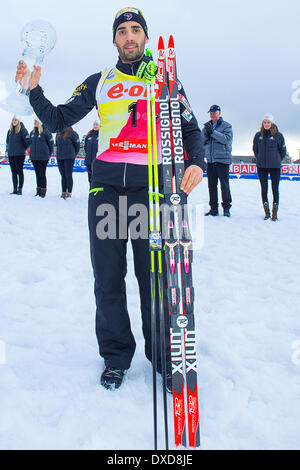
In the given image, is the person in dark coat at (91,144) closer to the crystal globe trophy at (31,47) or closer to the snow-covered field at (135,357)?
the snow-covered field at (135,357)

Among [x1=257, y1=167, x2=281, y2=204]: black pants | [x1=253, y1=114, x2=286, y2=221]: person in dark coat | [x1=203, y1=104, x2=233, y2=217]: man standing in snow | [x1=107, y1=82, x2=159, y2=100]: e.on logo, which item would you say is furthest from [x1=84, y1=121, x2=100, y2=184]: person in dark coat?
[x1=107, y1=82, x2=159, y2=100]: e.on logo

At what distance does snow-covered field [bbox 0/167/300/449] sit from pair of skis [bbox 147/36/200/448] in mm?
299

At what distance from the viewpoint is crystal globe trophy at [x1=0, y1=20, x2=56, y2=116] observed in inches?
97.4

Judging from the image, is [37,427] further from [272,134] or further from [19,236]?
[272,134]

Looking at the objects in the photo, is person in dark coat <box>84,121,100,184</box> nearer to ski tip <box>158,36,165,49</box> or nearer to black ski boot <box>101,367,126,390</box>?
ski tip <box>158,36,165,49</box>

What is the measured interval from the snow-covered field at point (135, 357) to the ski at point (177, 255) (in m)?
0.27

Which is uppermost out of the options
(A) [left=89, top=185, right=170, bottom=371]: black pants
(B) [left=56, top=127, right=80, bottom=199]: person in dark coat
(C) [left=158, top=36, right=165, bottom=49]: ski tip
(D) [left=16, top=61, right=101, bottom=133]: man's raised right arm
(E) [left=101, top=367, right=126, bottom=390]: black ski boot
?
(B) [left=56, top=127, right=80, bottom=199]: person in dark coat

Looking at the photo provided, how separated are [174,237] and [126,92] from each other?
0.90 metres

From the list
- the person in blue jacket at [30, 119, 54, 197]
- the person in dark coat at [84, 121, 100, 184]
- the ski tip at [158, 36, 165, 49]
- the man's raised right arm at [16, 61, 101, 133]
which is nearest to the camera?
the ski tip at [158, 36, 165, 49]

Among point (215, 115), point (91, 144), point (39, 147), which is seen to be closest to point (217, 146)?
point (215, 115)

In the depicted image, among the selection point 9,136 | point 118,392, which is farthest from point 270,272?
point 9,136

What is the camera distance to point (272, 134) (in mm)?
6887

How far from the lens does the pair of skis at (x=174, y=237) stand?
1.84 metres

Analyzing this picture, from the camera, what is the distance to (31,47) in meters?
2.53
